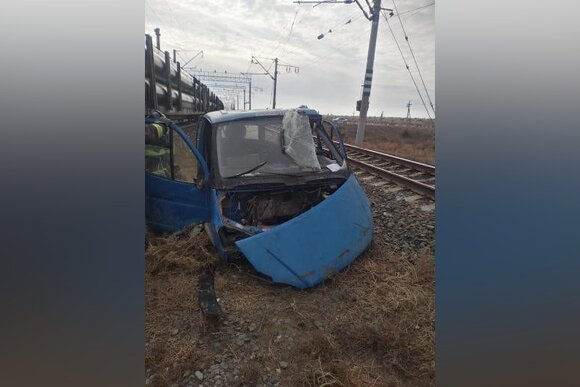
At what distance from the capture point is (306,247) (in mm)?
2502

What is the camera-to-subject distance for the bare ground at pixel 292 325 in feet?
5.91

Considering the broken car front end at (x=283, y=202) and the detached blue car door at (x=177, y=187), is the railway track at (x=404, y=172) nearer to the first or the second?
the broken car front end at (x=283, y=202)

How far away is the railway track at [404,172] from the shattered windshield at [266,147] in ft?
7.84

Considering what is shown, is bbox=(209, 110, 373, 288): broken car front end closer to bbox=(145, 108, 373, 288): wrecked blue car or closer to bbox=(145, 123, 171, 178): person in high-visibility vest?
bbox=(145, 108, 373, 288): wrecked blue car

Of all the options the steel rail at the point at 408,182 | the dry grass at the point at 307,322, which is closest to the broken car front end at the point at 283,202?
the dry grass at the point at 307,322

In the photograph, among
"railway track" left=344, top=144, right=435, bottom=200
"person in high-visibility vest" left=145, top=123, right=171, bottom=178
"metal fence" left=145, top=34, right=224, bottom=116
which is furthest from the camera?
"railway track" left=344, top=144, right=435, bottom=200

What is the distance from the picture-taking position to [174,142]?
3215 millimetres

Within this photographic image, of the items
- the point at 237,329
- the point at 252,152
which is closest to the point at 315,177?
the point at 252,152

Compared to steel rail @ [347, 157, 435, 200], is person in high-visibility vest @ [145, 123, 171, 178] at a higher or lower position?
higher

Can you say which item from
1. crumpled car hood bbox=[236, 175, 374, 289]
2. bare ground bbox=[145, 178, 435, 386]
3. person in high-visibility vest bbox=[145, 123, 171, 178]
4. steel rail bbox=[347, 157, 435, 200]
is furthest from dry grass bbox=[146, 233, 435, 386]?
steel rail bbox=[347, 157, 435, 200]

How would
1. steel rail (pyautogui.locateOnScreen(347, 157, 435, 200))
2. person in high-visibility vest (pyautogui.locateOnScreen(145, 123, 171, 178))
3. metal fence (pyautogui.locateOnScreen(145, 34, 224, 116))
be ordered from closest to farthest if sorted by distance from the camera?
1. metal fence (pyautogui.locateOnScreen(145, 34, 224, 116))
2. person in high-visibility vest (pyautogui.locateOnScreen(145, 123, 171, 178))
3. steel rail (pyautogui.locateOnScreen(347, 157, 435, 200))

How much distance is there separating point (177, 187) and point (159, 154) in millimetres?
417

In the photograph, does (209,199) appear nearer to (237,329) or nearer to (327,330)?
(237,329)

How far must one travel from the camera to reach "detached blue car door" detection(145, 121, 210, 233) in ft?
10.4
